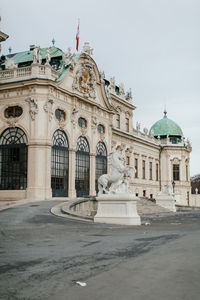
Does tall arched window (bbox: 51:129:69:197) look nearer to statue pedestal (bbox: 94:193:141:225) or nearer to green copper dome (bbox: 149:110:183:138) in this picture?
statue pedestal (bbox: 94:193:141:225)

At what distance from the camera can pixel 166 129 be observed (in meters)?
71.5

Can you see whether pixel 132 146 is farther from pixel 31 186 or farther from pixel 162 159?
pixel 31 186

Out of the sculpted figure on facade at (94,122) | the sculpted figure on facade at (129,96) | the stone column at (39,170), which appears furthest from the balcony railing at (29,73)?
the sculpted figure on facade at (129,96)

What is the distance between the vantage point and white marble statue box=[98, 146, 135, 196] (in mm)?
19203

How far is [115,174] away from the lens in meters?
19.7

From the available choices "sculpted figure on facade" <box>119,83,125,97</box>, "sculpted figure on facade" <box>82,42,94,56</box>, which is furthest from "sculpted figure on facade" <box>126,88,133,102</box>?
"sculpted figure on facade" <box>82,42,94,56</box>

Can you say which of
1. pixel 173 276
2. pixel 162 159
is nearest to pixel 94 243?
pixel 173 276

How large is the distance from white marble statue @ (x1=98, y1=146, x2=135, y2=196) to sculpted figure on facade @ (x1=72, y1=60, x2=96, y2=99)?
1992 cm

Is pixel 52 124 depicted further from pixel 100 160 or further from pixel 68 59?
pixel 100 160

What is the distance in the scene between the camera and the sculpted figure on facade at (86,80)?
39.1 m

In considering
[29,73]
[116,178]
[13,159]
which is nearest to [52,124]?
[13,159]

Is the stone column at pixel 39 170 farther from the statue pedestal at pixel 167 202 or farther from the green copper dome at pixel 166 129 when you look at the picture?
the green copper dome at pixel 166 129

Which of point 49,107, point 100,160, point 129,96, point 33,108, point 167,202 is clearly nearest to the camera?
point 33,108

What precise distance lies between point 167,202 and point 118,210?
83.2ft
